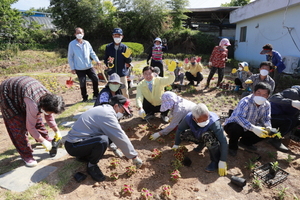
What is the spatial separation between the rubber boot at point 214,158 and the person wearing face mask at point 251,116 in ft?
1.51

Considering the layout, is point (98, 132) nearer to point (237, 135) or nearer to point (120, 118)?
point (120, 118)

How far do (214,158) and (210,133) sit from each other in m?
0.40

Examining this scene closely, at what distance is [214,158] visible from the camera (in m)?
2.79

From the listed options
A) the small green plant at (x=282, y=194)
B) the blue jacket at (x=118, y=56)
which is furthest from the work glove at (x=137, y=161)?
the blue jacket at (x=118, y=56)

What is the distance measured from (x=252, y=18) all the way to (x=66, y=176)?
483 inches

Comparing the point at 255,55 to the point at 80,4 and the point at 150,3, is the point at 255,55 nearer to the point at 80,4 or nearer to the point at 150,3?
the point at 150,3

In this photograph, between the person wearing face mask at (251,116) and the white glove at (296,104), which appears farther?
the white glove at (296,104)

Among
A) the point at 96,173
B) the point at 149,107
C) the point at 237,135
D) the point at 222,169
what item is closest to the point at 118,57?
the point at 149,107

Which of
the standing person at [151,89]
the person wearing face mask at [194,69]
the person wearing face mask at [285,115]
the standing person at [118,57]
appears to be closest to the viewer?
the person wearing face mask at [285,115]

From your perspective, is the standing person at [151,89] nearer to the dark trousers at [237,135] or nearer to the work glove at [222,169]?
the dark trousers at [237,135]

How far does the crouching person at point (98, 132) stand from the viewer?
241 centimetres

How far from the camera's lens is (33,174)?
262 centimetres

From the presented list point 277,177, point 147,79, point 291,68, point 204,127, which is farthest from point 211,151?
point 291,68

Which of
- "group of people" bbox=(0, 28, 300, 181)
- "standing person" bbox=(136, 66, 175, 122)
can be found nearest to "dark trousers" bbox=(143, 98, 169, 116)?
"standing person" bbox=(136, 66, 175, 122)
